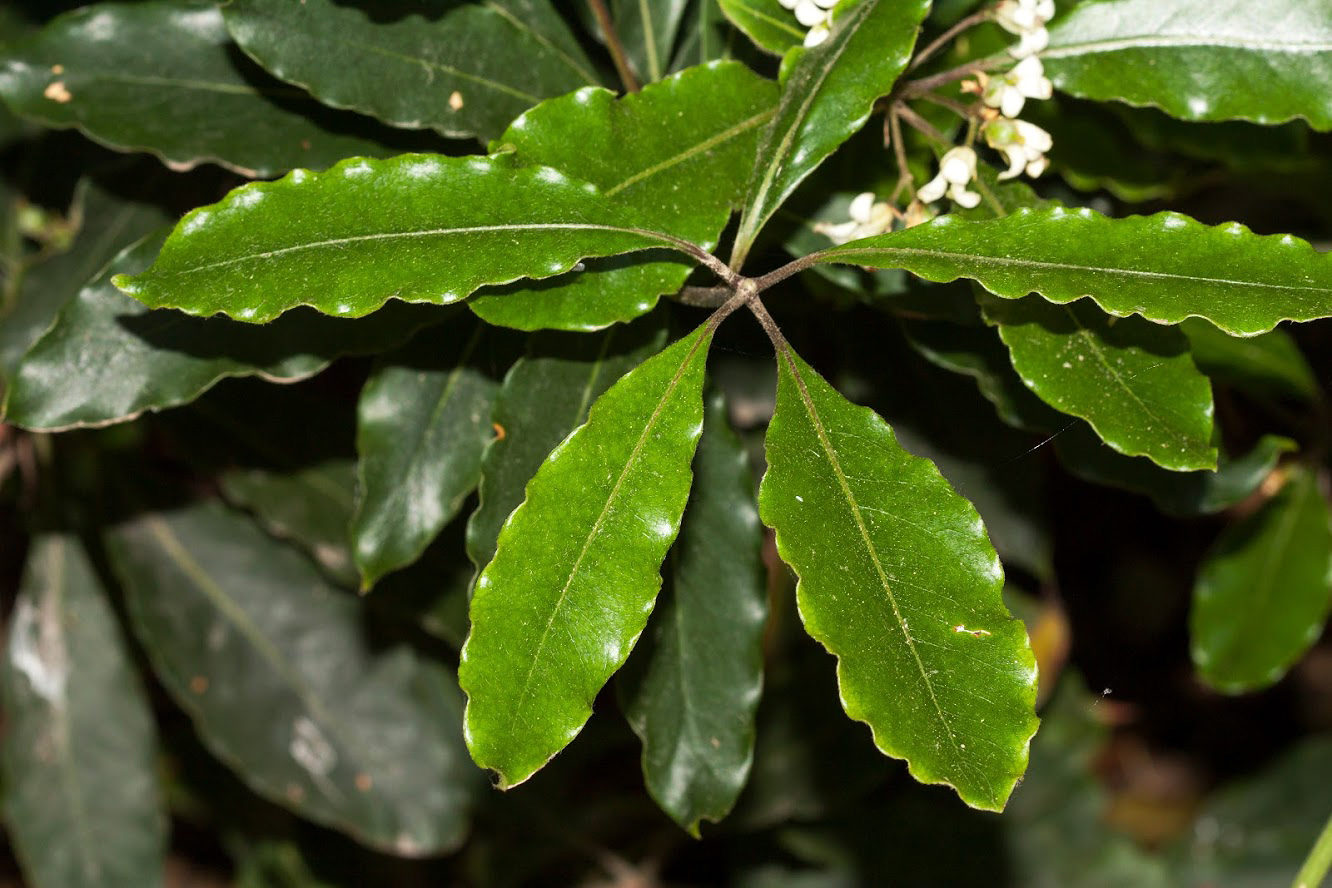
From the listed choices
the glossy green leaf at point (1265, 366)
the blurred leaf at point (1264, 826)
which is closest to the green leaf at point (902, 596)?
the glossy green leaf at point (1265, 366)

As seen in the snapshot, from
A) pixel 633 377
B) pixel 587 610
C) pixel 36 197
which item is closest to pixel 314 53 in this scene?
pixel 633 377

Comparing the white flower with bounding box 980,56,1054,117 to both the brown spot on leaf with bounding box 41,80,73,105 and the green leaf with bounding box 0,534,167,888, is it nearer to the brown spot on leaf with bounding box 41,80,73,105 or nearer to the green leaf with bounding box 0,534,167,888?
the brown spot on leaf with bounding box 41,80,73,105

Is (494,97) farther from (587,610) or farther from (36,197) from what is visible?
(36,197)

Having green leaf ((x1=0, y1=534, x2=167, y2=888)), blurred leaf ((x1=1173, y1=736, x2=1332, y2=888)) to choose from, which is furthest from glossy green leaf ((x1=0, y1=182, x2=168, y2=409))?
blurred leaf ((x1=1173, y1=736, x2=1332, y2=888))

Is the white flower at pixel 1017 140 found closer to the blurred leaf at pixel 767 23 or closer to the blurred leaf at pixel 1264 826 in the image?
the blurred leaf at pixel 767 23

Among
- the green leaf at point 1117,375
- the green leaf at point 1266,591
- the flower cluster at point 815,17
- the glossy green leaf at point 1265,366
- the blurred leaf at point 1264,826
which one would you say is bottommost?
the blurred leaf at point 1264,826

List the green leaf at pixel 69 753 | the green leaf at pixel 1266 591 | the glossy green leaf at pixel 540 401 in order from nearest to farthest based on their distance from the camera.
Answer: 1. the glossy green leaf at pixel 540 401
2. the green leaf at pixel 1266 591
3. the green leaf at pixel 69 753

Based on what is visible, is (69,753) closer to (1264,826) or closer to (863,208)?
(863,208)
